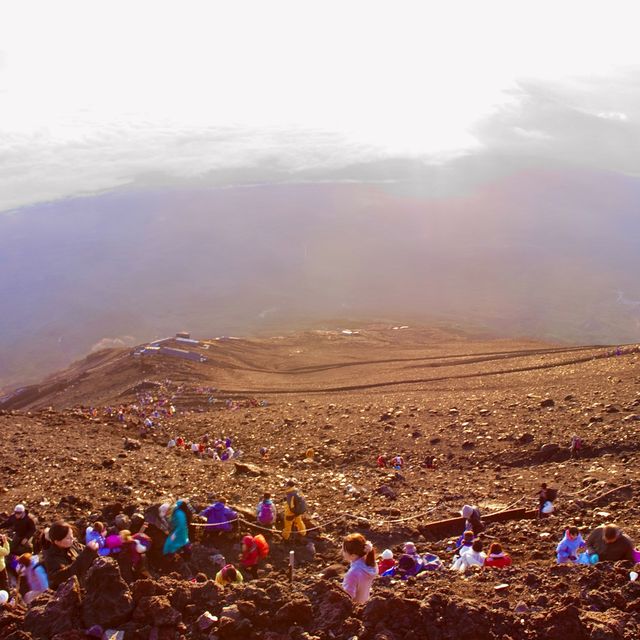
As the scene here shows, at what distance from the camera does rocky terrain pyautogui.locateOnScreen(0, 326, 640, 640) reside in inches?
242

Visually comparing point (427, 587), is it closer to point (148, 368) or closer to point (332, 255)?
point (148, 368)

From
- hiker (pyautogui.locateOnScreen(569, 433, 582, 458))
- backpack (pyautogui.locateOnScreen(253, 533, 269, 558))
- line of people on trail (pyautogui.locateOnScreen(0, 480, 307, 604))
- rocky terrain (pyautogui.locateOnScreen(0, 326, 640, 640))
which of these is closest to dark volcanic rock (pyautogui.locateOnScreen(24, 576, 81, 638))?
rocky terrain (pyautogui.locateOnScreen(0, 326, 640, 640))

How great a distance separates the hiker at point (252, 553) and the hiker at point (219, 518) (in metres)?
0.84

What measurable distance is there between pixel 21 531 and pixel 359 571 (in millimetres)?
5083

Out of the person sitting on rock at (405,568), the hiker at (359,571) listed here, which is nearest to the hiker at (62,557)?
the hiker at (359,571)

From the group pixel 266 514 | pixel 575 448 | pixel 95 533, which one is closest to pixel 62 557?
pixel 95 533

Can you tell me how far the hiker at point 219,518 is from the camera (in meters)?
9.66

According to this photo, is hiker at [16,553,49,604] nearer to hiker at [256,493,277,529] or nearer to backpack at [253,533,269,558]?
backpack at [253,533,269,558]

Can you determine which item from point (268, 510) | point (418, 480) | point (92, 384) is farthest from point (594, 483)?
point (92, 384)

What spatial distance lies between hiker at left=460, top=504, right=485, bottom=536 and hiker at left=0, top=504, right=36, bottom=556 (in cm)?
593

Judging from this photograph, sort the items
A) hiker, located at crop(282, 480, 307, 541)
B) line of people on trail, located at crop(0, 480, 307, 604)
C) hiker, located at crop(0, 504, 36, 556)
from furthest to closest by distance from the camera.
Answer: hiker, located at crop(282, 480, 307, 541) < hiker, located at crop(0, 504, 36, 556) < line of people on trail, located at crop(0, 480, 307, 604)

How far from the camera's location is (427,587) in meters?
7.09

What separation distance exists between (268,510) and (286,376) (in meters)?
27.4

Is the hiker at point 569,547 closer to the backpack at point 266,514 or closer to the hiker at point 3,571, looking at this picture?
the backpack at point 266,514
